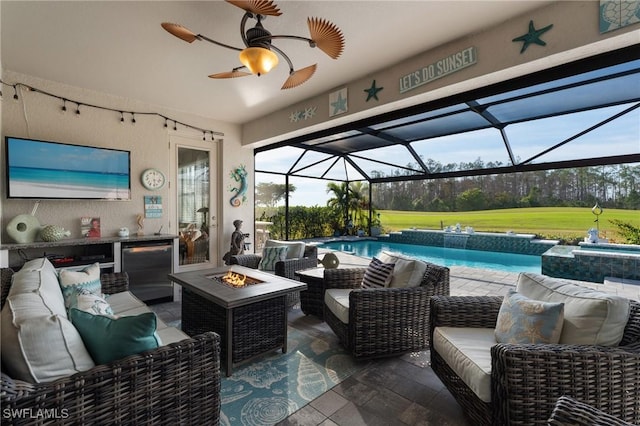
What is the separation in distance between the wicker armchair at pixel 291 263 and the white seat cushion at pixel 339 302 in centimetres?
78

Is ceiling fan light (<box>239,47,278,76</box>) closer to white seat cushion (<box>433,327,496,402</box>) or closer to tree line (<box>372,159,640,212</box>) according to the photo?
white seat cushion (<box>433,327,496,402</box>)

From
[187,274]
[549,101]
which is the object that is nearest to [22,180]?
[187,274]

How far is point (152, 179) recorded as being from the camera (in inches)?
183

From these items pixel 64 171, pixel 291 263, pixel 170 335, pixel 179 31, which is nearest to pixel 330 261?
pixel 291 263

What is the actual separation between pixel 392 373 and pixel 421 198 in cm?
979

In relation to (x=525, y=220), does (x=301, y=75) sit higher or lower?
higher

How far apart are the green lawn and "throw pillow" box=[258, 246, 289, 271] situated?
7527mm

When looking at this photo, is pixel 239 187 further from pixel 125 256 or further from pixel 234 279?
pixel 234 279

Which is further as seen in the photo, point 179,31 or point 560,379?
point 179,31

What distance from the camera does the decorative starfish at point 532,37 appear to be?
2338mm

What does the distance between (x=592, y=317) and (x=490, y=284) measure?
140 inches

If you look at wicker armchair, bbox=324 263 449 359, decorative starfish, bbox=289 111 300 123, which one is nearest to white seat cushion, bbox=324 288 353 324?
wicker armchair, bbox=324 263 449 359

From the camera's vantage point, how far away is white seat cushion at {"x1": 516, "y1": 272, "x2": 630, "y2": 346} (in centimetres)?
146

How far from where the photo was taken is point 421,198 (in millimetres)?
11281
